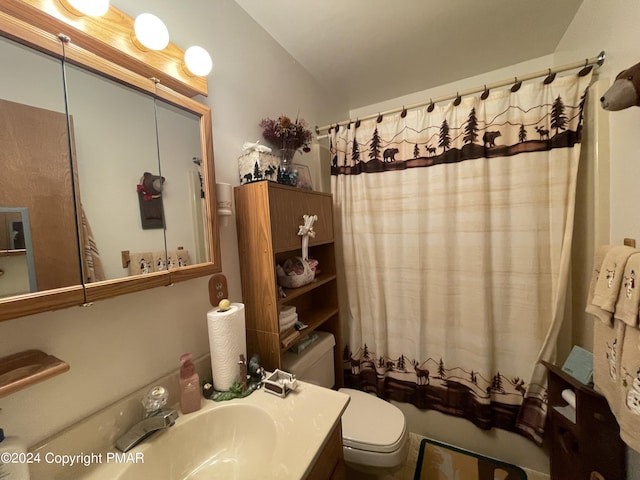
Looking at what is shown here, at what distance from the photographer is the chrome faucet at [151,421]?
65cm

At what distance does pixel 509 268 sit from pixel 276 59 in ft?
5.80

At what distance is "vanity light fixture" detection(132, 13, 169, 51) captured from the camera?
68cm

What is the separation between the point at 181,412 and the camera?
78cm

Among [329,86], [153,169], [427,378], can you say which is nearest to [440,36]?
[329,86]

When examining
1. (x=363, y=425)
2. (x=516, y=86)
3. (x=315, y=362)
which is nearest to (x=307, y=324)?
(x=315, y=362)

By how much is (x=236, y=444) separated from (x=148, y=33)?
4.35 ft

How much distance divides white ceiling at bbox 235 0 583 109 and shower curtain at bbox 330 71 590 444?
0.38 m

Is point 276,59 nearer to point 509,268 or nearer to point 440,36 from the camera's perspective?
point 440,36

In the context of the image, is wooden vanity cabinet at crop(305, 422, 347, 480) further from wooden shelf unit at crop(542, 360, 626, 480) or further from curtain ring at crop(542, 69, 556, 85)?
curtain ring at crop(542, 69, 556, 85)

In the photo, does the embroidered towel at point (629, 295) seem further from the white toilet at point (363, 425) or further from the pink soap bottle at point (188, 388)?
the pink soap bottle at point (188, 388)

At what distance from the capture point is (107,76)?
2.13 feet

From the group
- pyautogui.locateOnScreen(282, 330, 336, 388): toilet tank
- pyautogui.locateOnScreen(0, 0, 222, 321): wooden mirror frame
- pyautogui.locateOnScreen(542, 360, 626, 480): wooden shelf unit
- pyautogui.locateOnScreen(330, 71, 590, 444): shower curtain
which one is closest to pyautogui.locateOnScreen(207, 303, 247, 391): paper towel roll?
pyautogui.locateOnScreen(0, 0, 222, 321): wooden mirror frame

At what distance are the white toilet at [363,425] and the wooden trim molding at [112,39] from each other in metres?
1.26

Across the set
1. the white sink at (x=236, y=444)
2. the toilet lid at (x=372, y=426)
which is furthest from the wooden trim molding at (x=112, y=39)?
the toilet lid at (x=372, y=426)
